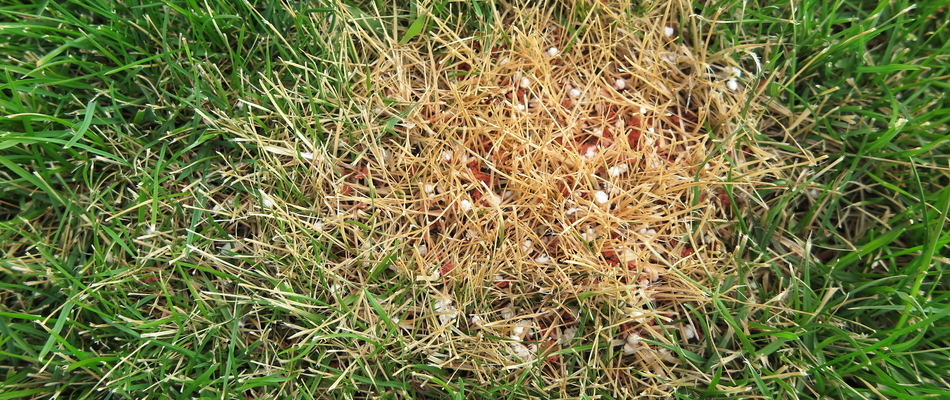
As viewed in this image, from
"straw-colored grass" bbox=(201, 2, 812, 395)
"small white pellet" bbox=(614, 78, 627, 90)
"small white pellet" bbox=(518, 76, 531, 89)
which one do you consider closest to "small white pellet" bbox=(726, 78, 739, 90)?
"straw-colored grass" bbox=(201, 2, 812, 395)

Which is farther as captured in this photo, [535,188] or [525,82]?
[525,82]

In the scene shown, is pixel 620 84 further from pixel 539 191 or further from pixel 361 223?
pixel 361 223

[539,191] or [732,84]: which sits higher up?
[732,84]

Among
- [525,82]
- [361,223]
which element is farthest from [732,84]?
[361,223]

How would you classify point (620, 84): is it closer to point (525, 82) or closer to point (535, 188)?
point (525, 82)

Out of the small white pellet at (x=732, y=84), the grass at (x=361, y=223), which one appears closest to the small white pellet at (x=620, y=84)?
the grass at (x=361, y=223)

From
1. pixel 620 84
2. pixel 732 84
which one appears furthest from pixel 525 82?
pixel 732 84

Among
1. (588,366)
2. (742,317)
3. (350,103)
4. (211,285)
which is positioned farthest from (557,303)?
(211,285)

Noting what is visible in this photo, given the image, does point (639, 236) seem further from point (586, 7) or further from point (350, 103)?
point (350, 103)
